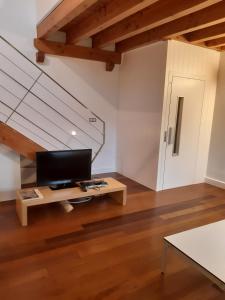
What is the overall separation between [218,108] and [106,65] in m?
2.30

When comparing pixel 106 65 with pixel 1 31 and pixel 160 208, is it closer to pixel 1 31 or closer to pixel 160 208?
pixel 1 31

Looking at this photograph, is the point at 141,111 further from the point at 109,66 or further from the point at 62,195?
the point at 62,195

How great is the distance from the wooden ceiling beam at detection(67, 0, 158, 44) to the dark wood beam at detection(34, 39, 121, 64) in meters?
0.30

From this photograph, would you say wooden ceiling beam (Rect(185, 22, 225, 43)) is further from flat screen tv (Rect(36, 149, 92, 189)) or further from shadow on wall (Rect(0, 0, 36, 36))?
shadow on wall (Rect(0, 0, 36, 36))

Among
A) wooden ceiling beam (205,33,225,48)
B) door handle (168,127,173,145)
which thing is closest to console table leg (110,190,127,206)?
door handle (168,127,173,145)

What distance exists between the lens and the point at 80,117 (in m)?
4.60

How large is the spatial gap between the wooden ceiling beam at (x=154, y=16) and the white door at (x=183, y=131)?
1.11m

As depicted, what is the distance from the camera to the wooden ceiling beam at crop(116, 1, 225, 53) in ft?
8.70

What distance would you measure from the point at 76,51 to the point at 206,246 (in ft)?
12.3

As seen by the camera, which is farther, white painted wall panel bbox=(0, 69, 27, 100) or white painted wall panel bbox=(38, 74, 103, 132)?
white painted wall panel bbox=(38, 74, 103, 132)

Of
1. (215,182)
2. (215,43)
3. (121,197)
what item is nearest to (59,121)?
(121,197)

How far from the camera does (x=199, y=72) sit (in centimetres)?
409

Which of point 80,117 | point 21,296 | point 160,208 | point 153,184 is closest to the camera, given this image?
point 21,296

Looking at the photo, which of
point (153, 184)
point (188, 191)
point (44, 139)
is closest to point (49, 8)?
point (44, 139)
